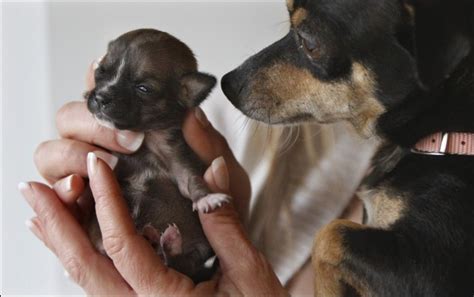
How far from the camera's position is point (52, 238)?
1583 millimetres

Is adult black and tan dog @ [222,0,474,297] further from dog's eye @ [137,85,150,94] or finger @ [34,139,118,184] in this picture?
finger @ [34,139,118,184]

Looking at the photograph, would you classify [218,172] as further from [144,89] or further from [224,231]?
[144,89]

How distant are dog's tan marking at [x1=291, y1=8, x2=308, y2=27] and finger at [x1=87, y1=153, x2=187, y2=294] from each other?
591 millimetres

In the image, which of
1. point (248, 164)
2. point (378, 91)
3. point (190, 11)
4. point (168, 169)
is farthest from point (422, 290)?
point (190, 11)

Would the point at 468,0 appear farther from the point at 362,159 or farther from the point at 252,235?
the point at 252,235

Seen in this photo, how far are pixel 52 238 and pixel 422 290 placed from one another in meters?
0.93

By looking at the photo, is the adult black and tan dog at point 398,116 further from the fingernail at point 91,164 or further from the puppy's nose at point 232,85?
the fingernail at point 91,164

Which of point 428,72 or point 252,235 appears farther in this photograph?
point 252,235

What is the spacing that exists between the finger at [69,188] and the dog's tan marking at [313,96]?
0.53 meters

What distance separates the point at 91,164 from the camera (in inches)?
60.1

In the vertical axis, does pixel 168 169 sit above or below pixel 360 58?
below

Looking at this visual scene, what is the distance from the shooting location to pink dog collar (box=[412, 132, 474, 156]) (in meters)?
1.27

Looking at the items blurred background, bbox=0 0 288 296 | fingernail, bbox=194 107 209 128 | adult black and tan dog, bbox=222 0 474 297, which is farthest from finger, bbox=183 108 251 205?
blurred background, bbox=0 0 288 296

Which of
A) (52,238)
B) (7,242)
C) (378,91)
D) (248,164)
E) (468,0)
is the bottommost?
(7,242)
